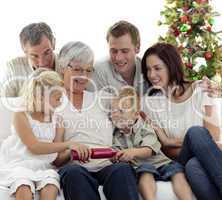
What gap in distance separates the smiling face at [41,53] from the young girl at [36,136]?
327 millimetres

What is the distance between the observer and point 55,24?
3.96 metres

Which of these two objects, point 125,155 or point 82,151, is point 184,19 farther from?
point 82,151

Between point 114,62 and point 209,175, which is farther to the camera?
point 114,62

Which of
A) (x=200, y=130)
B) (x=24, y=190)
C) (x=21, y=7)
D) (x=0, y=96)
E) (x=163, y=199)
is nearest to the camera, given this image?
(x=24, y=190)

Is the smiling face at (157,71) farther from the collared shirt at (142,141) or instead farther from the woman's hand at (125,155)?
the woman's hand at (125,155)

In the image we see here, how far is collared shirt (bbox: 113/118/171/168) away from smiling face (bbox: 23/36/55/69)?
59cm

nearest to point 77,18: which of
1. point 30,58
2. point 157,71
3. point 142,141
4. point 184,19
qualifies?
point 184,19

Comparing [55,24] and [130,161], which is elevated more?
[55,24]

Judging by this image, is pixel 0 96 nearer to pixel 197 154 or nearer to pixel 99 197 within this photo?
pixel 99 197

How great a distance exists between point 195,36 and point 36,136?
1.97 m

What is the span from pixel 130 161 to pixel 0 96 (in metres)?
0.85

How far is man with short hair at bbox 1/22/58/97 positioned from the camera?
2.72 m

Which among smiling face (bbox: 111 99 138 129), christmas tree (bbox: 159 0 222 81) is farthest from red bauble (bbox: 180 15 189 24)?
smiling face (bbox: 111 99 138 129)

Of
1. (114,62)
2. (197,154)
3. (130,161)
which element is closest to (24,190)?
(130,161)
